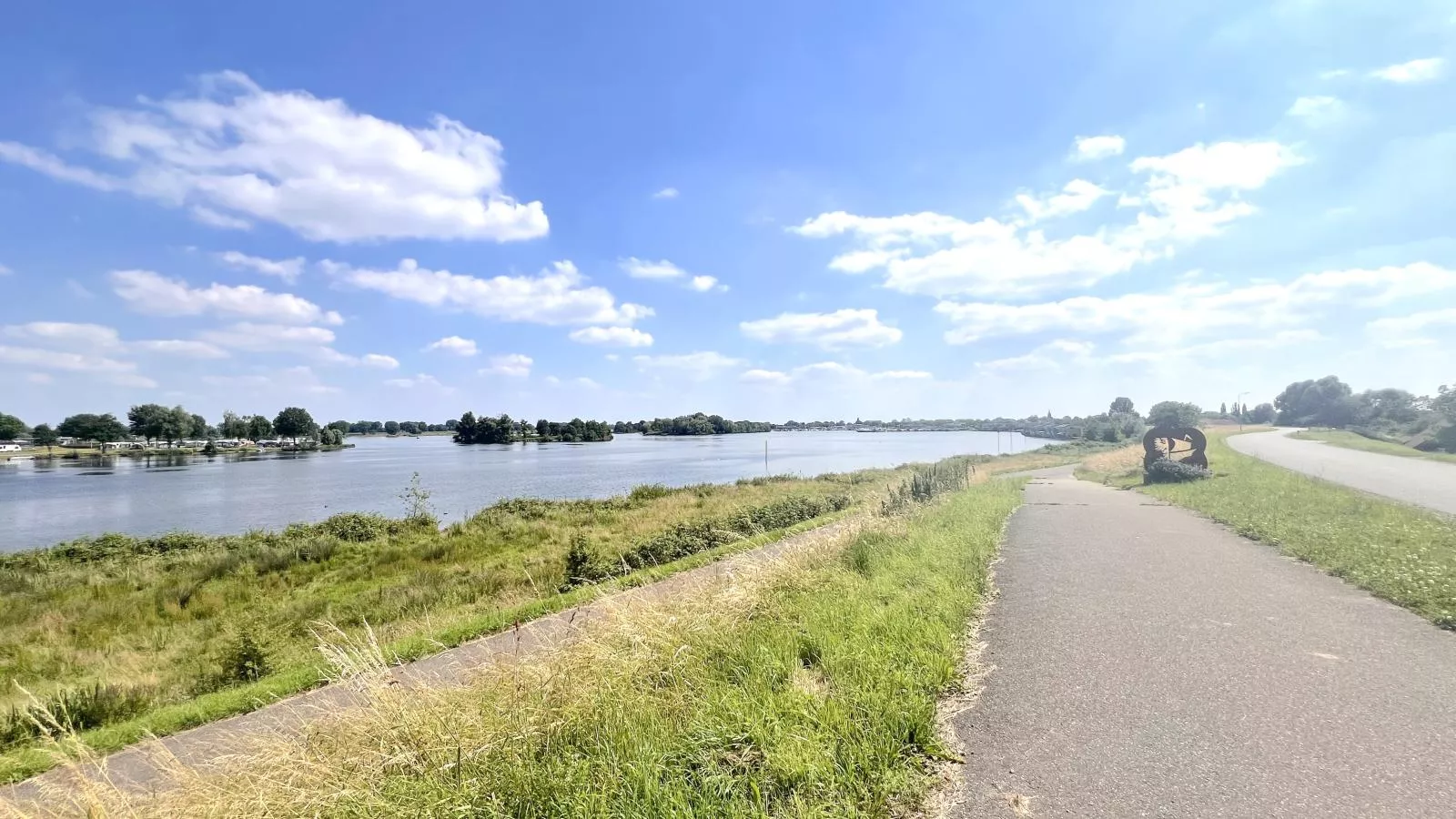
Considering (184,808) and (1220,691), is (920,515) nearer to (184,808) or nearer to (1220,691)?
(1220,691)

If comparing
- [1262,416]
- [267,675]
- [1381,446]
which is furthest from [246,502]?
[1262,416]

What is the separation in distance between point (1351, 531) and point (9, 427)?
18124 cm

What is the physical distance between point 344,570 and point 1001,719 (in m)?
21.7

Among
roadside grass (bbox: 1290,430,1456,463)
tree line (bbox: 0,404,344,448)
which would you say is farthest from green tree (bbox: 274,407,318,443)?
roadside grass (bbox: 1290,430,1456,463)

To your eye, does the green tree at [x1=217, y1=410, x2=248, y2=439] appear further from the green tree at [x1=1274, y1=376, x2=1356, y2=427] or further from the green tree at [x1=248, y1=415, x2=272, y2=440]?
the green tree at [x1=1274, y1=376, x2=1356, y2=427]

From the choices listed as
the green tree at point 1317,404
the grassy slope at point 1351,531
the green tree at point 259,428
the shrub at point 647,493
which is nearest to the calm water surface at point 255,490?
the shrub at point 647,493

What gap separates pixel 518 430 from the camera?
175500 mm

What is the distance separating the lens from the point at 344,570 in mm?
19938

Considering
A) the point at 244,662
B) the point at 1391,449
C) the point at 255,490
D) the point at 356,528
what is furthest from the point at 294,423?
the point at 1391,449

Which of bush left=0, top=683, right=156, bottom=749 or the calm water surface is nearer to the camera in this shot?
bush left=0, top=683, right=156, bottom=749

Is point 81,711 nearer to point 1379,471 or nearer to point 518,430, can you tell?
point 1379,471

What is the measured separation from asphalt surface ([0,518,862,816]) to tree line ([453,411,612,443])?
15860cm

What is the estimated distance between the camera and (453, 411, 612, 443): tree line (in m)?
157

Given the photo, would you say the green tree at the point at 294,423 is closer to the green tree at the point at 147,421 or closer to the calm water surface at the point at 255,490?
the green tree at the point at 147,421
